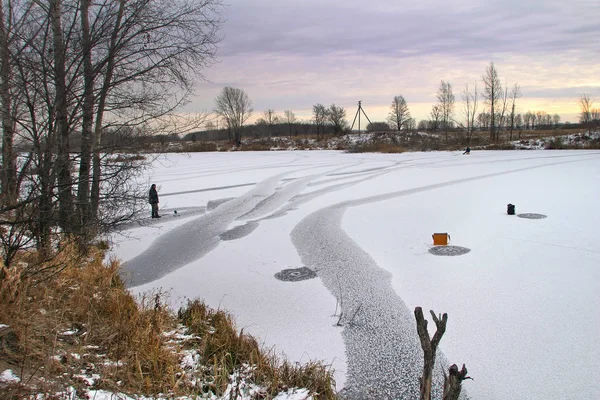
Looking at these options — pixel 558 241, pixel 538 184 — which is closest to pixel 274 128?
pixel 538 184

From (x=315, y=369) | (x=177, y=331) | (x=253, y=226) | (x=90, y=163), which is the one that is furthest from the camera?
(x=253, y=226)

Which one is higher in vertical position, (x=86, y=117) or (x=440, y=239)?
(x=86, y=117)

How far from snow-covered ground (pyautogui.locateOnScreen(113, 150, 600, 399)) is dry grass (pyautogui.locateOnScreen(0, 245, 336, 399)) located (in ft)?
1.66

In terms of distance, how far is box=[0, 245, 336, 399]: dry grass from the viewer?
2863 millimetres

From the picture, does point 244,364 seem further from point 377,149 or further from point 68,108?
point 377,149

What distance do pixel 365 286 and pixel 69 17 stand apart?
5.37 metres

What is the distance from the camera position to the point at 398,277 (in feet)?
18.7

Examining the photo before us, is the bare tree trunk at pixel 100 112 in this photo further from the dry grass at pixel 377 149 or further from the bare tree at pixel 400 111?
the bare tree at pixel 400 111

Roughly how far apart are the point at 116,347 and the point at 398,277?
3.73m

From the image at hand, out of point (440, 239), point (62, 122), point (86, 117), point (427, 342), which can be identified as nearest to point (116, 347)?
point (427, 342)

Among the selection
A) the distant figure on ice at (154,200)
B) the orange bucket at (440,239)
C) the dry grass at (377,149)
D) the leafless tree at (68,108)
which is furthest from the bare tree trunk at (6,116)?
the dry grass at (377,149)

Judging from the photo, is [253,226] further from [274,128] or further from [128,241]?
[274,128]

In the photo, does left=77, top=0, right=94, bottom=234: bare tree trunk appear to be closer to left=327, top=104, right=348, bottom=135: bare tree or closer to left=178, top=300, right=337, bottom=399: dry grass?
left=178, top=300, right=337, bottom=399: dry grass

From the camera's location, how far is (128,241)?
8.24 m
